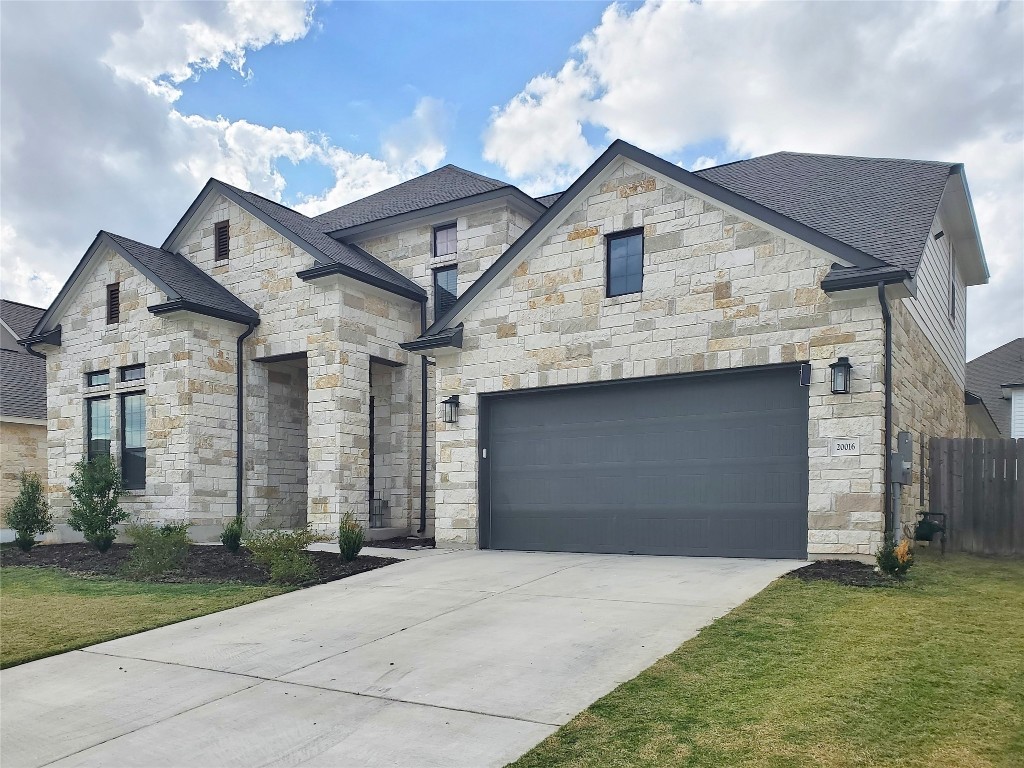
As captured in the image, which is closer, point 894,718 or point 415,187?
point 894,718

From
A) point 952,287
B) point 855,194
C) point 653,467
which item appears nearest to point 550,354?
point 653,467

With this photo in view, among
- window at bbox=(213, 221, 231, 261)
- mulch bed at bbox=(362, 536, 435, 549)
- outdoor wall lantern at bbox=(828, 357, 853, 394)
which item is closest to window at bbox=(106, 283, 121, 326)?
window at bbox=(213, 221, 231, 261)

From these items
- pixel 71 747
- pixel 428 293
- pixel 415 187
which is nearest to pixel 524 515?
pixel 428 293

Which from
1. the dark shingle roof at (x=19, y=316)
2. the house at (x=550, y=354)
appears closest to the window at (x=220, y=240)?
the house at (x=550, y=354)

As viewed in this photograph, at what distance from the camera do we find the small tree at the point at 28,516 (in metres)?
17.0

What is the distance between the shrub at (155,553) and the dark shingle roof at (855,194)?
36.2ft

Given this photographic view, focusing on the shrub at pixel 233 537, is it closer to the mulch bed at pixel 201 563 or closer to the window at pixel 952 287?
the mulch bed at pixel 201 563

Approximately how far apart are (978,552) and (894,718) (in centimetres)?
918

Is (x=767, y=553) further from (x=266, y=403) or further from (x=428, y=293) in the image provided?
(x=266, y=403)

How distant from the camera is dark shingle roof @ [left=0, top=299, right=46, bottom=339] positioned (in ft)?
81.1

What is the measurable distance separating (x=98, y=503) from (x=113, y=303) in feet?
16.9

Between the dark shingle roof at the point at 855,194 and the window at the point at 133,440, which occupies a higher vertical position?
the dark shingle roof at the point at 855,194

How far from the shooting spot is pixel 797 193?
1390 centimetres

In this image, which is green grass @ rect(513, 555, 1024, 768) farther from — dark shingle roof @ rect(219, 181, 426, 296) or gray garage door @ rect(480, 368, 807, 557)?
dark shingle roof @ rect(219, 181, 426, 296)
